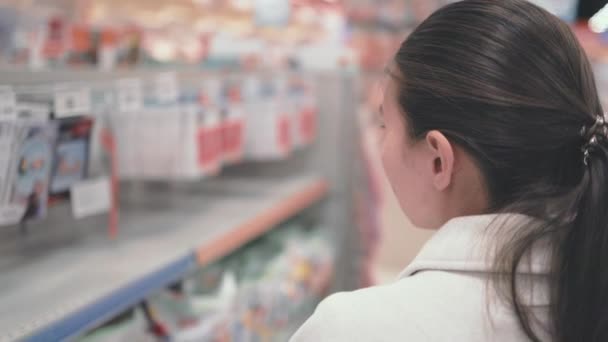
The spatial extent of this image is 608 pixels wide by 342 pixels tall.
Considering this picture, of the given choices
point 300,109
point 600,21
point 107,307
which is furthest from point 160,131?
point 600,21

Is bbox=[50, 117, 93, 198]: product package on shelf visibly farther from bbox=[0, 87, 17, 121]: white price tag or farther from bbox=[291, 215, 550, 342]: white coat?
bbox=[291, 215, 550, 342]: white coat

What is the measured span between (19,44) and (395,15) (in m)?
3.17

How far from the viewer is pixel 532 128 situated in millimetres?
851

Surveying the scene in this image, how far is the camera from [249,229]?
2.00 meters

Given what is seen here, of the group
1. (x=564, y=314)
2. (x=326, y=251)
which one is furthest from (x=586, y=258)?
(x=326, y=251)

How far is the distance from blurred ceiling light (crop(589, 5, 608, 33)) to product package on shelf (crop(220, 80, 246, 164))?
178 inches

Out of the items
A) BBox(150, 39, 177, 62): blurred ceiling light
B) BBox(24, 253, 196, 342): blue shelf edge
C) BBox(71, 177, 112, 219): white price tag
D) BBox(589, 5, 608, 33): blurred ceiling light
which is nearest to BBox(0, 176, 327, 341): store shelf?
BBox(24, 253, 196, 342): blue shelf edge

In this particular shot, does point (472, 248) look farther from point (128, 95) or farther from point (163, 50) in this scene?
point (163, 50)

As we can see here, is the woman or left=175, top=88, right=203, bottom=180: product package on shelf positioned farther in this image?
left=175, top=88, right=203, bottom=180: product package on shelf

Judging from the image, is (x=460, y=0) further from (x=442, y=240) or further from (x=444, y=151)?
(x=442, y=240)

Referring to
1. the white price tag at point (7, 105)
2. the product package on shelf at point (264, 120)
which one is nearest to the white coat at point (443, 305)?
the white price tag at point (7, 105)

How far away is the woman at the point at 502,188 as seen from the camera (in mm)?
810

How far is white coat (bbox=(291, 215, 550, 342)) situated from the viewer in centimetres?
81

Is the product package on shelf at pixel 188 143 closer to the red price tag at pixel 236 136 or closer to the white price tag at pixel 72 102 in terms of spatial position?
the red price tag at pixel 236 136
